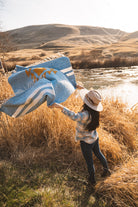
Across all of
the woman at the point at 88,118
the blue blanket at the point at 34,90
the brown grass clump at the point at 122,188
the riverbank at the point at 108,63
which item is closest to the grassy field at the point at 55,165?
the brown grass clump at the point at 122,188

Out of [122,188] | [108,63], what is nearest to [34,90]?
[122,188]

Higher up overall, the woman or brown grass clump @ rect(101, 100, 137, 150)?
the woman

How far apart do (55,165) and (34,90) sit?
1368 mm

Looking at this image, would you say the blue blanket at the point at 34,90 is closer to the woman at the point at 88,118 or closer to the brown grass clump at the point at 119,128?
the woman at the point at 88,118

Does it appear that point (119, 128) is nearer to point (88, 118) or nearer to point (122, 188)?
point (122, 188)

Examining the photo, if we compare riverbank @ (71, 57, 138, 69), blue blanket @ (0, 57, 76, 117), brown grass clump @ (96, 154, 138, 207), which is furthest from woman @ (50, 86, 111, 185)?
riverbank @ (71, 57, 138, 69)

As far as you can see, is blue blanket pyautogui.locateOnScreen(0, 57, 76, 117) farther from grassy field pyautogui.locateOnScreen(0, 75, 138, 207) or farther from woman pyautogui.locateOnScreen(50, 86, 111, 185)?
grassy field pyautogui.locateOnScreen(0, 75, 138, 207)

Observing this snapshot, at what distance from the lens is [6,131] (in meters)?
2.88

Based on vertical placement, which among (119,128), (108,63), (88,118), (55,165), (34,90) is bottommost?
(108,63)

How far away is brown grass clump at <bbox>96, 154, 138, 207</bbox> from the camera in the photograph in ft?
6.58

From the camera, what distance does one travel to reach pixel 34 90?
1808mm

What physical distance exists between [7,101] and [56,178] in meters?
1.26

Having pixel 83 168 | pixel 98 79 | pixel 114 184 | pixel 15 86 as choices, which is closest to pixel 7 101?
pixel 15 86

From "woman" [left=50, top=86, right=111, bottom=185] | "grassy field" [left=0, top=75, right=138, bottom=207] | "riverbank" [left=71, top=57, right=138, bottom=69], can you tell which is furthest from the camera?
"riverbank" [left=71, top=57, right=138, bottom=69]
